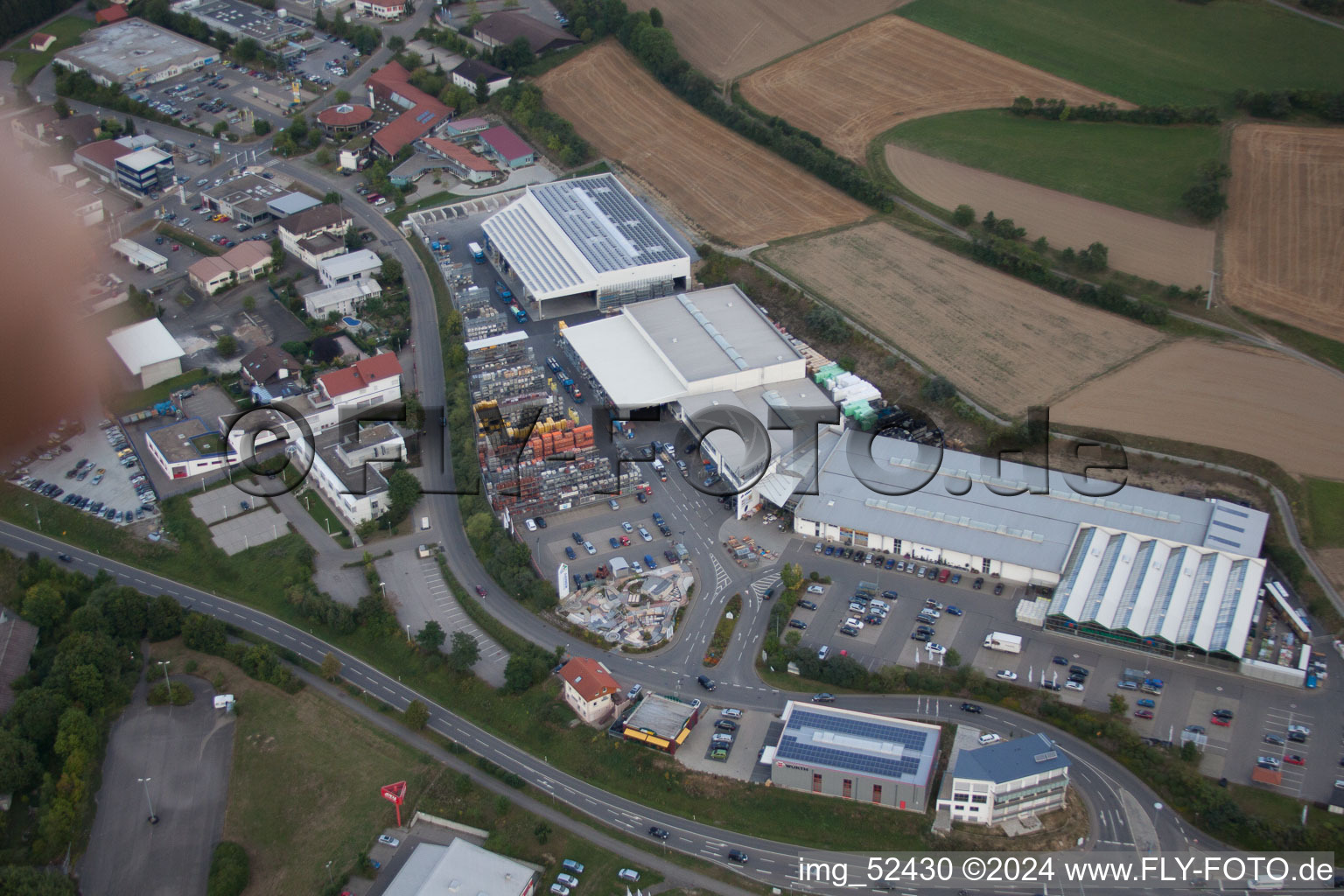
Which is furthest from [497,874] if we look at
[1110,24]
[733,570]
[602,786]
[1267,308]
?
[1110,24]

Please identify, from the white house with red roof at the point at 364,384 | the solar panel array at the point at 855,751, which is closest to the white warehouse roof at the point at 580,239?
the white house with red roof at the point at 364,384

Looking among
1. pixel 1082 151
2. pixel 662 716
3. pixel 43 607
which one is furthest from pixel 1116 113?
pixel 43 607

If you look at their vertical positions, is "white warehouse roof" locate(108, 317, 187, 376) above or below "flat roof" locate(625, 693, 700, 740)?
above

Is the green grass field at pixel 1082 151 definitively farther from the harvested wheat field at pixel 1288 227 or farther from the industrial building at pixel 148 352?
the industrial building at pixel 148 352

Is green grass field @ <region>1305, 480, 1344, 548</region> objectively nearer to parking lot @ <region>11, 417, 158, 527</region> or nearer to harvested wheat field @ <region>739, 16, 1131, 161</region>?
harvested wheat field @ <region>739, 16, 1131, 161</region>

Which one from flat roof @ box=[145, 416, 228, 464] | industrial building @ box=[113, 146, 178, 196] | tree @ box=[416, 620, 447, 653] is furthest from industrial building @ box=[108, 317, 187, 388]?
tree @ box=[416, 620, 447, 653]

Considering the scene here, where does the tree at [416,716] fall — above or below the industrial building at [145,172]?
below
